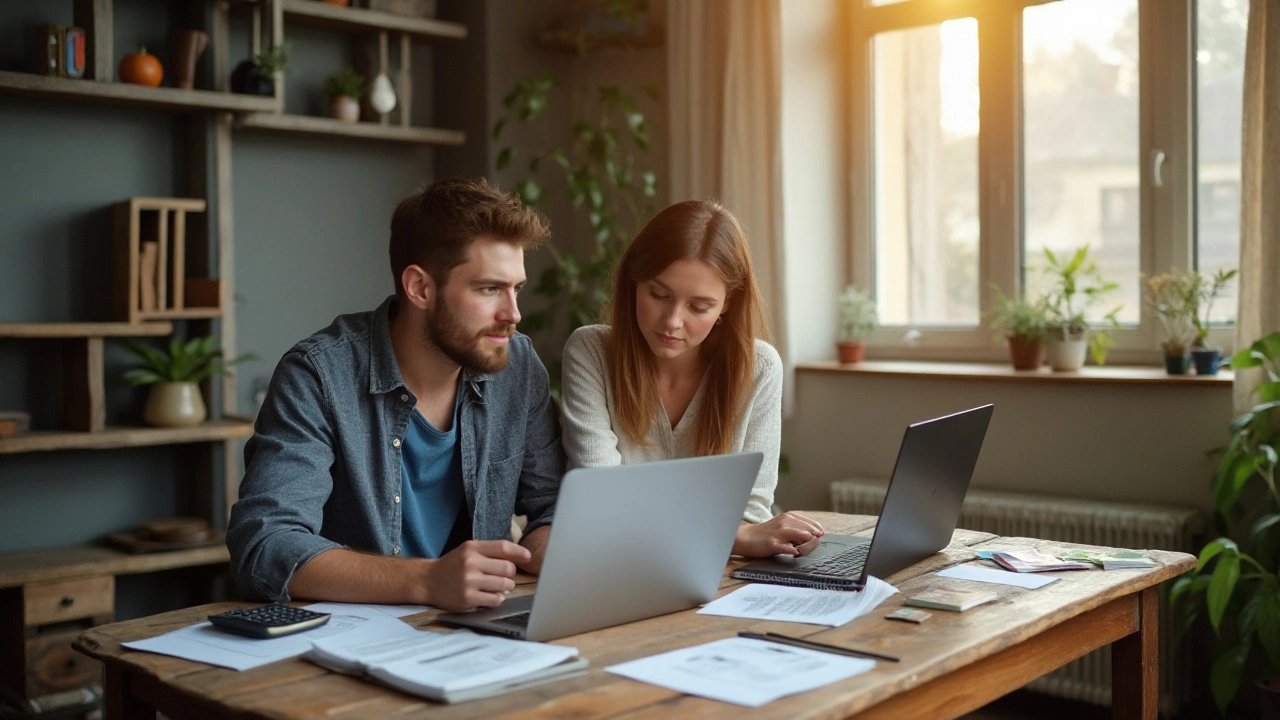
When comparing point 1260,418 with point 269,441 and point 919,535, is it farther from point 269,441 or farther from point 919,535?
point 269,441

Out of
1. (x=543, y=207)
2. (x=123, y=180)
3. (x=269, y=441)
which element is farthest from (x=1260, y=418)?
(x=123, y=180)

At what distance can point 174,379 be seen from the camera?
323cm

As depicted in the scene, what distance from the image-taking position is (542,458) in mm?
2051

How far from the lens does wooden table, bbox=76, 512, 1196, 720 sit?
3.72ft

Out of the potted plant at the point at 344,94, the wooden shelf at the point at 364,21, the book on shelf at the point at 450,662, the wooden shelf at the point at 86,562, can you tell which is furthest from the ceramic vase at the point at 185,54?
the book on shelf at the point at 450,662

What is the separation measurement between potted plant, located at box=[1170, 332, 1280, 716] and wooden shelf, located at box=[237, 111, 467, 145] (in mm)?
2482

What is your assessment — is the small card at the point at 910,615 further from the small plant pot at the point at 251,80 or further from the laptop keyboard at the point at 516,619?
the small plant pot at the point at 251,80

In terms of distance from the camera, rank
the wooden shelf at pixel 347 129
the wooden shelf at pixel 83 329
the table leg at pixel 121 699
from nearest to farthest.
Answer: the table leg at pixel 121 699, the wooden shelf at pixel 83 329, the wooden shelf at pixel 347 129

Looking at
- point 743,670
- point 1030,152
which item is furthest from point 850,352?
point 743,670

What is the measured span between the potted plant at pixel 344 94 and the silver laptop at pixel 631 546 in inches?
99.3

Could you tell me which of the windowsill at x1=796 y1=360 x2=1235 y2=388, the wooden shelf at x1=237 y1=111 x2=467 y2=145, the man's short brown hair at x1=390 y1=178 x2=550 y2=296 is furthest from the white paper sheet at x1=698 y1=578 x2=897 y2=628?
the wooden shelf at x1=237 y1=111 x2=467 y2=145

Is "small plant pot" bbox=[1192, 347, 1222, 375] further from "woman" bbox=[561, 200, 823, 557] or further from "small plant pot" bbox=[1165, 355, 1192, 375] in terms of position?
"woman" bbox=[561, 200, 823, 557]

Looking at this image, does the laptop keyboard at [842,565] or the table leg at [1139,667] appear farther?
the table leg at [1139,667]

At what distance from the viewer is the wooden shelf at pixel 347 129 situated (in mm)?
3455
